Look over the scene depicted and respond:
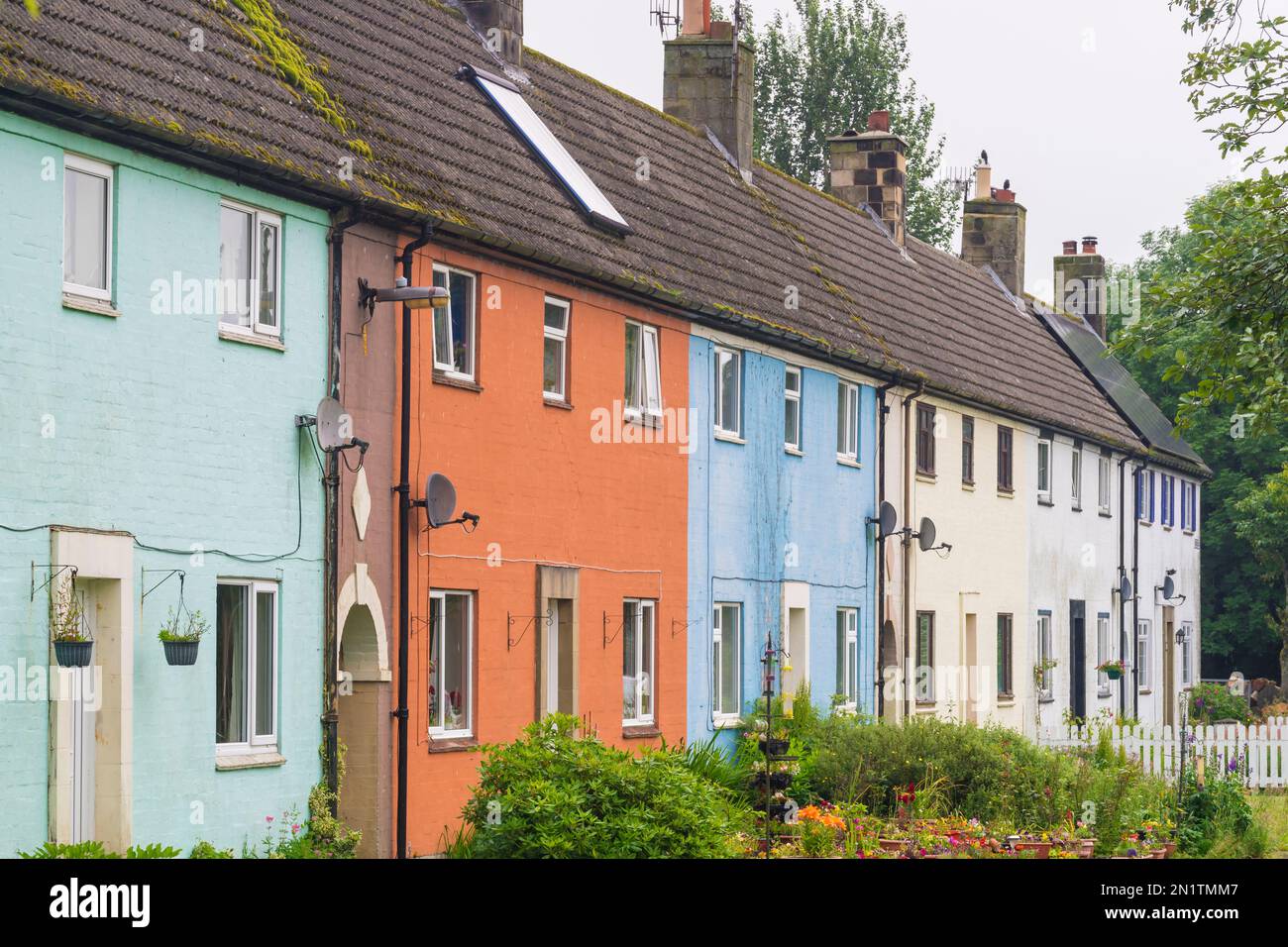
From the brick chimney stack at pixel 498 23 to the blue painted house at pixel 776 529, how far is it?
4416mm

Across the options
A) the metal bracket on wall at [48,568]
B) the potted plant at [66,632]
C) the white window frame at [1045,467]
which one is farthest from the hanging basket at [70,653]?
the white window frame at [1045,467]

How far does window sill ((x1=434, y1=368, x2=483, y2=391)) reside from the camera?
1836cm

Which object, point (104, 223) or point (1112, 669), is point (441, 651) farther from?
point (1112, 669)

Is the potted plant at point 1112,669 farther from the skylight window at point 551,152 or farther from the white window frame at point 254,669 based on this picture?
the white window frame at point 254,669

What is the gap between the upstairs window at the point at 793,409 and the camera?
26.7m

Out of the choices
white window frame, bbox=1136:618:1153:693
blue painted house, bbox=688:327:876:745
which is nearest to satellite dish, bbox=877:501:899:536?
blue painted house, bbox=688:327:876:745

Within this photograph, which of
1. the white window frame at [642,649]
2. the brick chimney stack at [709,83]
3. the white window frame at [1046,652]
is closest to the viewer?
the white window frame at [642,649]

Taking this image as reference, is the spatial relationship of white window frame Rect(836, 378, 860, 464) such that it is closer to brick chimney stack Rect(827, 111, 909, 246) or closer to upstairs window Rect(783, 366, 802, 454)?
upstairs window Rect(783, 366, 802, 454)

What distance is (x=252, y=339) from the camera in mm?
15703

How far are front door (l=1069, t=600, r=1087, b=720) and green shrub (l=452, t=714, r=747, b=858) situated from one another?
26.1m

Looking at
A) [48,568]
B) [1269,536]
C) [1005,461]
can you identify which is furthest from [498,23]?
[1269,536]
